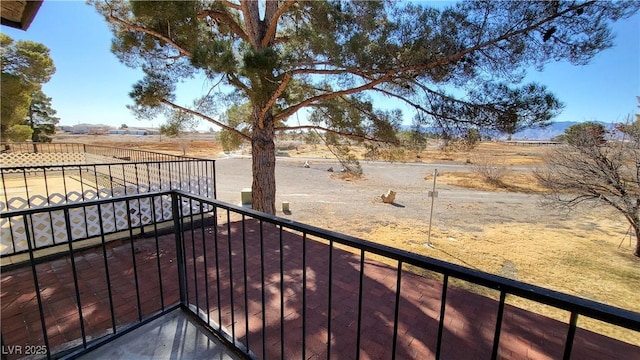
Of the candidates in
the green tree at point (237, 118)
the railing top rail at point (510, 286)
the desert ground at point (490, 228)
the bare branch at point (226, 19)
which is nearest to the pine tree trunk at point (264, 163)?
the green tree at point (237, 118)

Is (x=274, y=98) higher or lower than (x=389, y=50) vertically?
lower

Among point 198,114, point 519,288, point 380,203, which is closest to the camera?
point 519,288

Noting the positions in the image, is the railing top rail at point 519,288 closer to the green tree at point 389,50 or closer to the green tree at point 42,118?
the green tree at point 389,50

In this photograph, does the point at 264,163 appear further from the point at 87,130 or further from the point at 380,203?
the point at 87,130

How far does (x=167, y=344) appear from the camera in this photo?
1900 mm

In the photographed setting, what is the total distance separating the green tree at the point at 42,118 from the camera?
2094 cm

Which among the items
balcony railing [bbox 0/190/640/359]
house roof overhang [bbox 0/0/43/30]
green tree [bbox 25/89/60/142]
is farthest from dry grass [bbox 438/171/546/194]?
green tree [bbox 25/89/60/142]

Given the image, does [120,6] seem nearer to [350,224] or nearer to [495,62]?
[495,62]

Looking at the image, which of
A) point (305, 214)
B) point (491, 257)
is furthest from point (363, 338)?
point (305, 214)

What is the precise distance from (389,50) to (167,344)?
14.6 ft

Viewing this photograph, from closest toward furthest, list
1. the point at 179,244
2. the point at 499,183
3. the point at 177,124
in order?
the point at 179,244 < the point at 177,124 < the point at 499,183

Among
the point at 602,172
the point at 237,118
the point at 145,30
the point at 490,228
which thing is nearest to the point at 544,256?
the point at 490,228

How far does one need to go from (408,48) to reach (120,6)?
5.33m

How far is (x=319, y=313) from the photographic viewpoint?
2.58m
